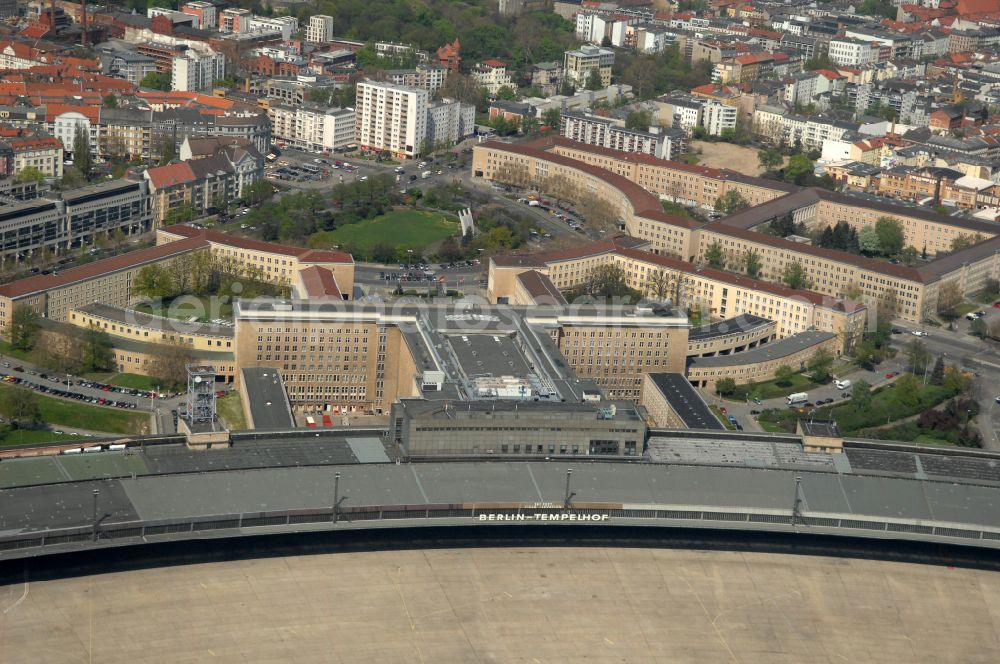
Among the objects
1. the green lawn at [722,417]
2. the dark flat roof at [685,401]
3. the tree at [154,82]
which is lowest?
the green lawn at [722,417]

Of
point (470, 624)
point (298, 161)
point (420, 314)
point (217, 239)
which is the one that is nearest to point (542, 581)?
point (470, 624)

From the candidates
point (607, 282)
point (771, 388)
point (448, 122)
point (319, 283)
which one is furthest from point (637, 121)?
point (319, 283)

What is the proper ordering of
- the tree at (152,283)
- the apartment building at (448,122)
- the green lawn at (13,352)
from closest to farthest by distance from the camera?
the green lawn at (13,352), the tree at (152,283), the apartment building at (448,122)

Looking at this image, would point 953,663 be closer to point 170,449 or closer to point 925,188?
point 170,449

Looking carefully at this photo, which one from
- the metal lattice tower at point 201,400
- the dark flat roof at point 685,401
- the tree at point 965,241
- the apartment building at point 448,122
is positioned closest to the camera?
the metal lattice tower at point 201,400

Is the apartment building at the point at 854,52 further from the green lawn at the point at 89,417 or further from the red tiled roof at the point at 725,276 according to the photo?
the green lawn at the point at 89,417

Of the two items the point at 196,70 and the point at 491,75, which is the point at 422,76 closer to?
the point at 491,75

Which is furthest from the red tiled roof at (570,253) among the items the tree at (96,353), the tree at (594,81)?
the tree at (594,81)

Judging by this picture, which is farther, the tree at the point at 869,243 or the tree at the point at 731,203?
the tree at the point at 731,203
